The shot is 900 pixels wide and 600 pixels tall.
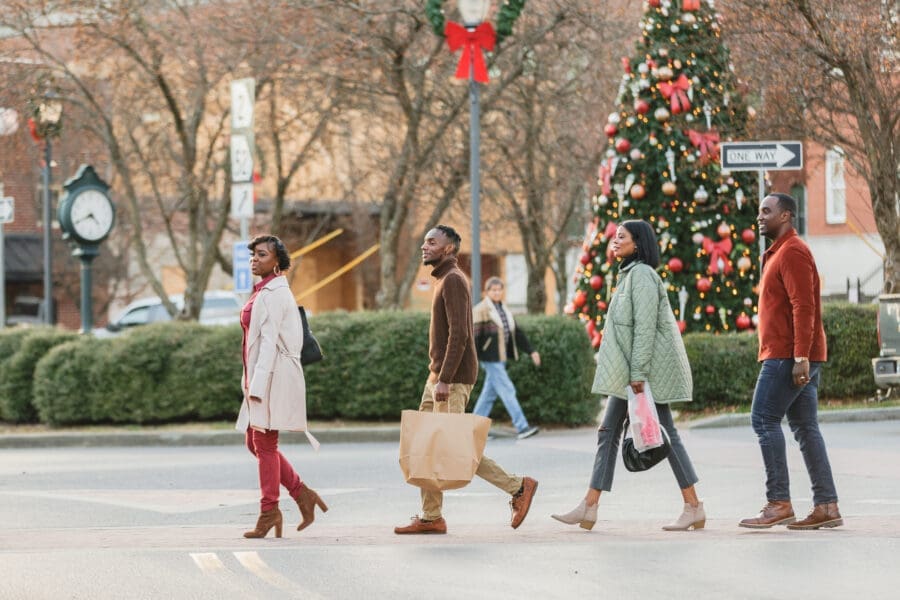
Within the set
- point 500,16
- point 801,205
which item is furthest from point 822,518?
point 801,205

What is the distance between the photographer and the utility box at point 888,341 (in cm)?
1716

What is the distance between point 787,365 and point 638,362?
86 cm

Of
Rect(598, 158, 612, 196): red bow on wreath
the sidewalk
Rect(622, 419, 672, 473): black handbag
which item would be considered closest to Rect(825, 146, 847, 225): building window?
Rect(598, 158, 612, 196): red bow on wreath

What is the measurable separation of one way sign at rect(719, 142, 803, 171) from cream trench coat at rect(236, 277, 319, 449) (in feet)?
29.8

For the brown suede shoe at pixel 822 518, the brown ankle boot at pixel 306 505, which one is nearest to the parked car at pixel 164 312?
the brown ankle boot at pixel 306 505

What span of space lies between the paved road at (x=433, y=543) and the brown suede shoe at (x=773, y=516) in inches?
3.5

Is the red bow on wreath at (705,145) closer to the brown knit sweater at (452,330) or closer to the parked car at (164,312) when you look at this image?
the brown knit sweater at (452,330)

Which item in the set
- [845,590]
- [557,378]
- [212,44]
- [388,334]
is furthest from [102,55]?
[845,590]

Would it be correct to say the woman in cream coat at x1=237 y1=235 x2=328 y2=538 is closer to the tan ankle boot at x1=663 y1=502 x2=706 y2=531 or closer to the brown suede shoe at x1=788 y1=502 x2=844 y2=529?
the tan ankle boot at x1=663 y1=502 x2=706 y2=531

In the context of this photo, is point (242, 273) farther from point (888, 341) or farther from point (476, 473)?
point (476, 473)

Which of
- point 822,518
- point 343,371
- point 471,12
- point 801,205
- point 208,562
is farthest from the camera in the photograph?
point 801,205

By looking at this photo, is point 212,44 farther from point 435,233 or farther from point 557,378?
point 435,233

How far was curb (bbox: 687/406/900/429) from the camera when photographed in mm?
18688

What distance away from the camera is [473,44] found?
771 inches
